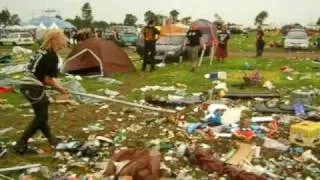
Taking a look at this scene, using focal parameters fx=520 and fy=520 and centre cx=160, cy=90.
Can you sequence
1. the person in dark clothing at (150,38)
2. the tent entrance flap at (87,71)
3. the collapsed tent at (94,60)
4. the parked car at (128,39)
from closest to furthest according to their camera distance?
the collapsed tent at (94,60)
the tent entrance flap at (87,71)
the person in dark clothing at (150,38)
the parked car at (128,39)

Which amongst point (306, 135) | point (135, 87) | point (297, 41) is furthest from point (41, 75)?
point (297, 41)

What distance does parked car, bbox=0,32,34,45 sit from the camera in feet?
A: 141

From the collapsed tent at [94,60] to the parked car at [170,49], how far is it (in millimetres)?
4067

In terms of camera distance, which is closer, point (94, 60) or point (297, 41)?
point (94, 60)

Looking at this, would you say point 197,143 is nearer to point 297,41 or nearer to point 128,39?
point 297,41

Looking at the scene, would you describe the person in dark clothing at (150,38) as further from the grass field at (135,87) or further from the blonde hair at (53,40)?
the blonde hair at (53,40)

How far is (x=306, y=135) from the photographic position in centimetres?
805

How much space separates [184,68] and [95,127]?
10.2 m

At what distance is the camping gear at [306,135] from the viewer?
8.05m

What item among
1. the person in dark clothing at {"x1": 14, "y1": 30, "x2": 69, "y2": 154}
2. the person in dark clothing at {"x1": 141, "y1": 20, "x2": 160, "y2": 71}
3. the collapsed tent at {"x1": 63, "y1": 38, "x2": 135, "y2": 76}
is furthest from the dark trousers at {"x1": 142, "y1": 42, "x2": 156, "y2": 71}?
the person in dark clothing at {"x1": 14, "y1": 30, "x2": 69, "y2": 154}

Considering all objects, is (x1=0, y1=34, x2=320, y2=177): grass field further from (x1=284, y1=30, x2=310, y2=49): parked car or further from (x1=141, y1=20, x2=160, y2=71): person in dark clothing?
(x1=284, y1=30, x2=310, y2=49): parked car

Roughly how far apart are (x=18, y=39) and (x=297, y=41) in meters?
22.7

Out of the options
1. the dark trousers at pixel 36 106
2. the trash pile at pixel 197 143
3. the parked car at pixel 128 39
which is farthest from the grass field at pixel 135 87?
the parked car at pixel 128 39

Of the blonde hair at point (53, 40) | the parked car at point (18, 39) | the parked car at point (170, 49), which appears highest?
the blonde hair at point (53, 40)
